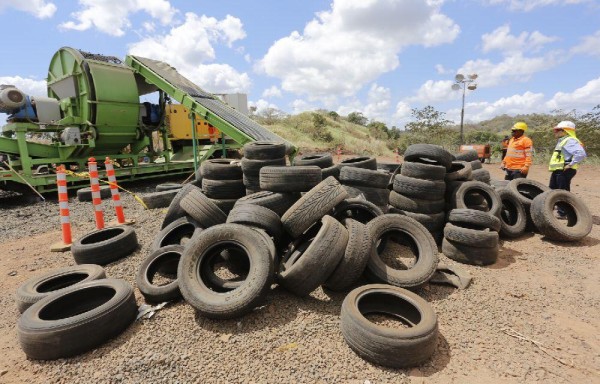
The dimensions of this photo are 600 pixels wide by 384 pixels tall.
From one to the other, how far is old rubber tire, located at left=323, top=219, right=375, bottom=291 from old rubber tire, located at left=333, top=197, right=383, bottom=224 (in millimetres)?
1021

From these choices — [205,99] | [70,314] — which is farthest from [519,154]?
[205,99]

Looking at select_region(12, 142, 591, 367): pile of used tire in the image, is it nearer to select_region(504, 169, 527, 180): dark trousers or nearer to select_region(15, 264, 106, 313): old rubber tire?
select_region(15, 264, 106, 313): old rubber tire

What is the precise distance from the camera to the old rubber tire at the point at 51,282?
10.7 ft

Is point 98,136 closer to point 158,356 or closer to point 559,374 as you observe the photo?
point 158,356

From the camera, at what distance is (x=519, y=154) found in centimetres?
698

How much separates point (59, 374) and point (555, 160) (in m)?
8.57

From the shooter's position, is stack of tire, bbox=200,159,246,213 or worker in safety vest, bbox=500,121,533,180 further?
worker in safety vest, bbox=500,121,533,180

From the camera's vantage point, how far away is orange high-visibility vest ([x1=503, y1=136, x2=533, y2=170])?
6.87m

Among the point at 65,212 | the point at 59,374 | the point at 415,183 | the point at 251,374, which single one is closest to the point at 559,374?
the point at 251,374

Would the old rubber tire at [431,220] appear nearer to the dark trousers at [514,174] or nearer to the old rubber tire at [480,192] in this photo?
the old rubber tire at [480,192]

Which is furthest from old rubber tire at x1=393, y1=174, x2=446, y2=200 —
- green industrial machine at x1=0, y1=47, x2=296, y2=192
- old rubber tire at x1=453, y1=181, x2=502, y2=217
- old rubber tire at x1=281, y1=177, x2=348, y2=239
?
green industrial machine at x1=0, y1=47, x2=296, y2=192

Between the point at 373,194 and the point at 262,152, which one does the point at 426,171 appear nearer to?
the point at 373,194

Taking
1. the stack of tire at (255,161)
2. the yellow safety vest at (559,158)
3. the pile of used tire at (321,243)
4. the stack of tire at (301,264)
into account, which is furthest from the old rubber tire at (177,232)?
the yellow safety vest at (559,158)

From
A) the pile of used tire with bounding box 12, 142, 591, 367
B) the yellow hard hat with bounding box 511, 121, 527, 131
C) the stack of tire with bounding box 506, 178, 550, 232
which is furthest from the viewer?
the yellow hard hat with bounding box 511, 121, 527, 131
